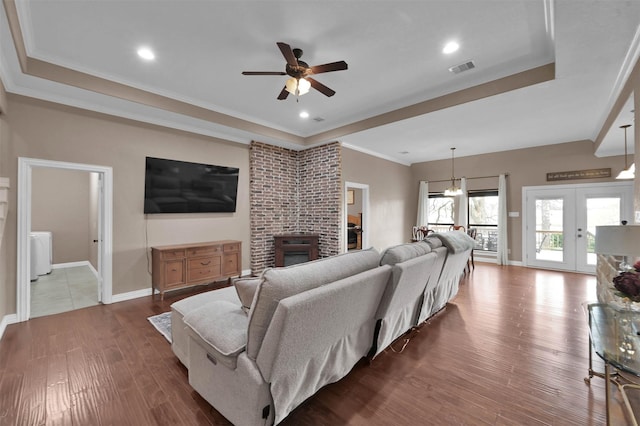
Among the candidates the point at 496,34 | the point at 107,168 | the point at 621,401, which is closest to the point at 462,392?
the point at 621,401

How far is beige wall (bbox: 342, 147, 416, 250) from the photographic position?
6426mm

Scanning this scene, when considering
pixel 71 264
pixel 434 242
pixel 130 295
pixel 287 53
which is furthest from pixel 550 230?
pixel 71 264

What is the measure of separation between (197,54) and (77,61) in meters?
1.52

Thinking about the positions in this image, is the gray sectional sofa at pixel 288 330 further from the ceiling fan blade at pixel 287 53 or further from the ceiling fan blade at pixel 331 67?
the ceiling fan blade at pixel 287 53

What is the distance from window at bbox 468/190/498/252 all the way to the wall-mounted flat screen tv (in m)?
6.58

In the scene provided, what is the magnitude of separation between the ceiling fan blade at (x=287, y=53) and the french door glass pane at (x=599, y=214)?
7.24 meters

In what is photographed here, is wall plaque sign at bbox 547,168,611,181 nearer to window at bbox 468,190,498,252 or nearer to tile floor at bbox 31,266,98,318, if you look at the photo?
window at bbox 468,190,498,252

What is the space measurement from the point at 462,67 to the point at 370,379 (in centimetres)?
372

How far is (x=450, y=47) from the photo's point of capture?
2.95 metres

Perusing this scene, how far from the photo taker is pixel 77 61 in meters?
3.19

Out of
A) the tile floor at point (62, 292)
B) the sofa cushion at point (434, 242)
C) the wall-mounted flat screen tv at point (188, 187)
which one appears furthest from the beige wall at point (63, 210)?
the sofa cushion at point (434, 242)

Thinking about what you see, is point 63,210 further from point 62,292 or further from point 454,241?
point 454,241

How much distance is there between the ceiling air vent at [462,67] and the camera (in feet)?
10.8

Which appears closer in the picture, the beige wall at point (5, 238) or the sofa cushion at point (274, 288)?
the sofa cushion at point (274, 288)
